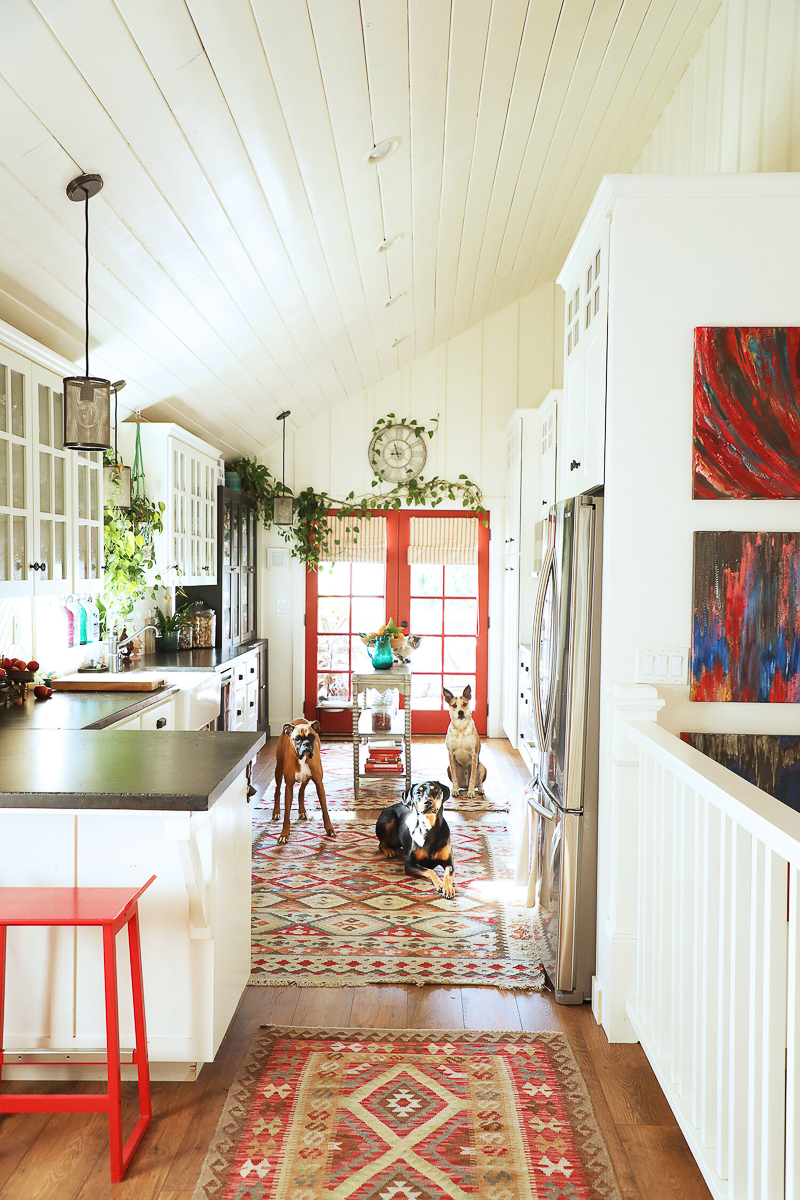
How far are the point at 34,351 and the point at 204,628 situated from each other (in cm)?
289

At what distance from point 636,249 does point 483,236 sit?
8.60 ft

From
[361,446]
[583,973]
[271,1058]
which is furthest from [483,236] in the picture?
[271,1058]

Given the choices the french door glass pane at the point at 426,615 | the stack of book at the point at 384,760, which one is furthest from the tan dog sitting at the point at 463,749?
the french door glass pane at the point at 426,615

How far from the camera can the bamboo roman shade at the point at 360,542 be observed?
728cm

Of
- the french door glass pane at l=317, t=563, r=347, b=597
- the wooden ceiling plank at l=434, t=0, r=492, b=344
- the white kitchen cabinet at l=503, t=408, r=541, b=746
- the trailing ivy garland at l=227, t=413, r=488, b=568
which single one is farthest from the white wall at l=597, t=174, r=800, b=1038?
the french door glass pane at l=317, t=563, r=347, b=597

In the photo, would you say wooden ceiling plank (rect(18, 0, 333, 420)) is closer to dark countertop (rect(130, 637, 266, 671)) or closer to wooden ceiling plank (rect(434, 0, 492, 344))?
wooden ceiling plank (rect(434, 0, 492, 344))

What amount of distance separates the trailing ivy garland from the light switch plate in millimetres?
4614

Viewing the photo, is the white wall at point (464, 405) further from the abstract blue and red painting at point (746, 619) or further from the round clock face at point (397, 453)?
the abstract blue and red painting at point (746, 619)

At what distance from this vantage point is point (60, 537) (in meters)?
3.62

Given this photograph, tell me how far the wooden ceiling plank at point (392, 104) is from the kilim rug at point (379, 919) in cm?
304

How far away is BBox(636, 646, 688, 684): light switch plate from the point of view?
269 centimetres

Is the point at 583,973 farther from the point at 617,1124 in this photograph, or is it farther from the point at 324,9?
the point at 324,9

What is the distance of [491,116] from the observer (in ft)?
12.0

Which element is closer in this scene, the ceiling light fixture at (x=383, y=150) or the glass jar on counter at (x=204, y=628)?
the ceiling light fixture at (x=383, y=150)
